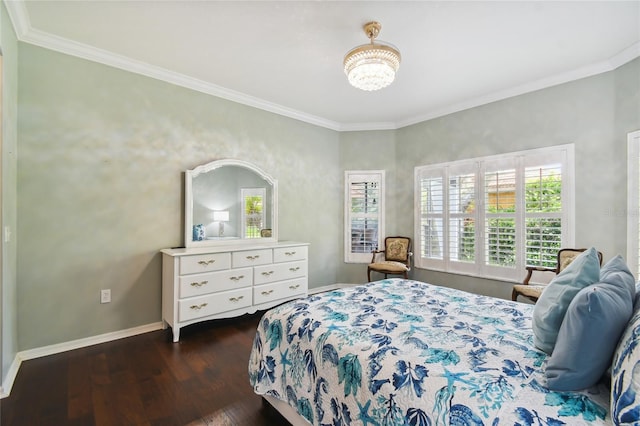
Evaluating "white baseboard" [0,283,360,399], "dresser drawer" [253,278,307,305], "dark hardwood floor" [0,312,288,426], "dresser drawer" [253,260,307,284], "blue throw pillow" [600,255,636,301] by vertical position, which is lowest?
"dark hardwood floor" [0,312,288,426]

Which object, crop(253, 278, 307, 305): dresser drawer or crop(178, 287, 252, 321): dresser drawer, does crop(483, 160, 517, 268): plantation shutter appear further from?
crop(178, 287, 252, 321): dresser drawer

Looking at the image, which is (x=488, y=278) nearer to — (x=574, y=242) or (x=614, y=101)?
(x=574, y=242)

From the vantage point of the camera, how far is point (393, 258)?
4535mm

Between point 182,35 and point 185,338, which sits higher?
point 182,35

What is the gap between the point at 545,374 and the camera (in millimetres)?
1064

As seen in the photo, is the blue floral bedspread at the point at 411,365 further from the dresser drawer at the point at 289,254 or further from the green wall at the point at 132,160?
the green wall at the point at 132,160

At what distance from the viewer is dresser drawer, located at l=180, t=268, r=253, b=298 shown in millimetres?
2897

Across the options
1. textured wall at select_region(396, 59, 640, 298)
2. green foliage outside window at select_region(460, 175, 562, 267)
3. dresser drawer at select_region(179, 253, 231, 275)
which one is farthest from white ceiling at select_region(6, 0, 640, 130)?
dresser drawer at select_region(179, 253, 231, 275)

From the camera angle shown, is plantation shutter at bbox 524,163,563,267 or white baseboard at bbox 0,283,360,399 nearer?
white baseboard at bbox 0,283,360,399

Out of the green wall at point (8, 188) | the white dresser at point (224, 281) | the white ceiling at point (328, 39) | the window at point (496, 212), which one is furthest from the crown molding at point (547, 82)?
the green wall at point (8, 188)

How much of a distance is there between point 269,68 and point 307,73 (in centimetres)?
40

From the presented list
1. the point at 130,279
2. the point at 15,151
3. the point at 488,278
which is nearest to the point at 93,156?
the point at 15,151

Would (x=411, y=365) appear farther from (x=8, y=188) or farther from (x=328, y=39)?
(x=8, y=188)

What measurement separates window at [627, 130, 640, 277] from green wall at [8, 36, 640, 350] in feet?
0.24
